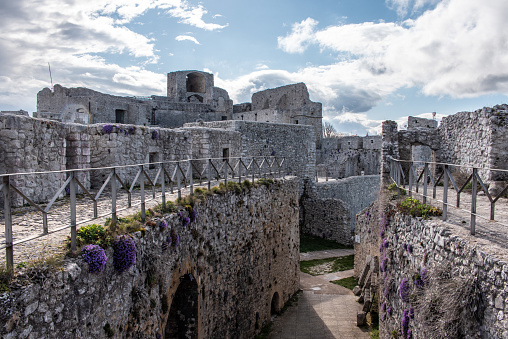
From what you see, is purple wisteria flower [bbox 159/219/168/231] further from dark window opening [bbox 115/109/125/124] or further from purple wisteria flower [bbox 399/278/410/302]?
dark window opening [bbox 115/109/125/124]

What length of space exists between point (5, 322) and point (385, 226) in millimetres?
8380

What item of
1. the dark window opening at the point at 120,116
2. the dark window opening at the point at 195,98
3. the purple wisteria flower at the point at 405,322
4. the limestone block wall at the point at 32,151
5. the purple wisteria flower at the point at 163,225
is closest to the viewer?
the purple wisteria flower at the point at 163,225

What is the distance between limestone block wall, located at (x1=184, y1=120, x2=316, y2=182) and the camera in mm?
21297

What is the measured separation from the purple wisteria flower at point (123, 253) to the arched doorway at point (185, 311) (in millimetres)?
3143

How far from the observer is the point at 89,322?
4750mm

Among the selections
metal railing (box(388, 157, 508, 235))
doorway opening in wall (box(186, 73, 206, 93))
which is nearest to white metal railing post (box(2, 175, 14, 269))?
metal railing (box(388, 157, 508, 235))

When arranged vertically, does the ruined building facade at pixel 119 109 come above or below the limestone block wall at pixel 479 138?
above

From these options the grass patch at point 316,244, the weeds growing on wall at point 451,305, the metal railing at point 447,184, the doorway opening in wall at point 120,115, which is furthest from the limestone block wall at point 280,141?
the weeds growing on wall at point 451,305

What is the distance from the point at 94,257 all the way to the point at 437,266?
468cm

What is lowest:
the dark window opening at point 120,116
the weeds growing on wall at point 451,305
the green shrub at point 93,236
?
the weeds growing on wall at point 451,305

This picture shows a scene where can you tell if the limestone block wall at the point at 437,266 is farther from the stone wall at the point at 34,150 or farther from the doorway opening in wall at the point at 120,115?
the doorway opening in wall at the point at 120,115

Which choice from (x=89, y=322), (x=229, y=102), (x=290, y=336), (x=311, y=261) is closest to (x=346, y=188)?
(x=311, y=261)

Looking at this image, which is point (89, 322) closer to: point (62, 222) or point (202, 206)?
point (62, 222)

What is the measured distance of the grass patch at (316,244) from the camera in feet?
75.6
